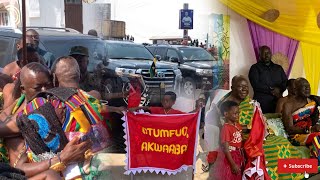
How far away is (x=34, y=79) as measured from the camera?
9.05 ft

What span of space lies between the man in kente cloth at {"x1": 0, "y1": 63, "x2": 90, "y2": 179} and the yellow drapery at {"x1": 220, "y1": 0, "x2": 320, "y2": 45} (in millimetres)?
2282

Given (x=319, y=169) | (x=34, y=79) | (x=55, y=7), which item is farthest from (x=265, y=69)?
(x=34, y=79)

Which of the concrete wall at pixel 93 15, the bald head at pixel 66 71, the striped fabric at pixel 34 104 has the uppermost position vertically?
the concrete wall at pixel 93 15

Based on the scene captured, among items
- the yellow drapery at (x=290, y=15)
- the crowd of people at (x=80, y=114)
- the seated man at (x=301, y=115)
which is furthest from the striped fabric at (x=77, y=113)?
the seated man at (x=301, y=115)

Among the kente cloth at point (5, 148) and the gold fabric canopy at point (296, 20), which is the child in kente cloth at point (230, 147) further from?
the kente cloth at point (5, 148)

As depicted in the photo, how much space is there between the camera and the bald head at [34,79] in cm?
276

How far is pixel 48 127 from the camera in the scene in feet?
8.25

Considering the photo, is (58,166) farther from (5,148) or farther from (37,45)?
(37,45)

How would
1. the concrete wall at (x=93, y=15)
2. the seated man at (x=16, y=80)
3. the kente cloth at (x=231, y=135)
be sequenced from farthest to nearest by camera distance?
the kente cloth at (x=231, y=135), the concrete wall at (x=93, y=15), the seated man at (x=16, y=80)

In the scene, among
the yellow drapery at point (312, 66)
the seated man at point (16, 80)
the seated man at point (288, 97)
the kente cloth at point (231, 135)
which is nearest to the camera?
the seated man at point (16, 80)

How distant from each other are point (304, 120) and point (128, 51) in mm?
2197

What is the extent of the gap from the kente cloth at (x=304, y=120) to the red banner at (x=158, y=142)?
4.94 feet

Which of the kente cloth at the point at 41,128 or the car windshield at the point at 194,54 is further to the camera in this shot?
the car windshield at the point at 194,54

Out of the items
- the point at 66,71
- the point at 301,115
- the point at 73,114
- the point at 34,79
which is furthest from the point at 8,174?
the point at 301,115
